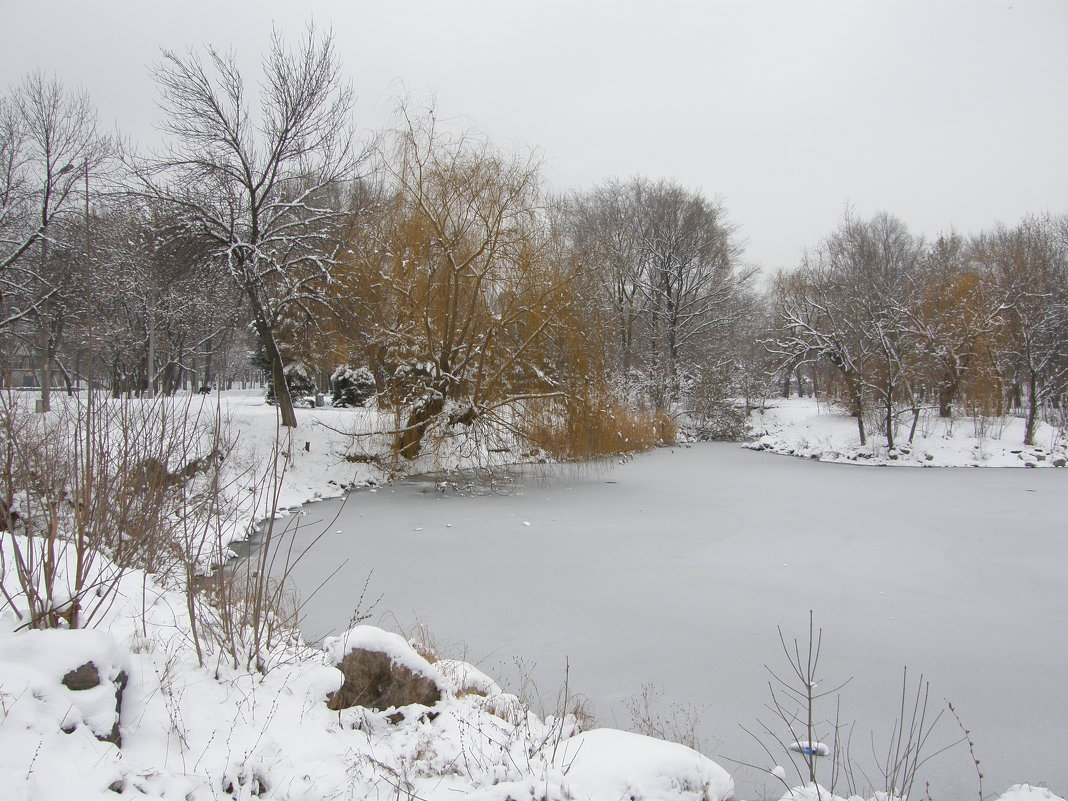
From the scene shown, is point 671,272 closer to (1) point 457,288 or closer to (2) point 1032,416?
(2) point 1032,416

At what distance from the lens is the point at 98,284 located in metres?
15.5

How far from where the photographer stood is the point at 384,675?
3.76 meters

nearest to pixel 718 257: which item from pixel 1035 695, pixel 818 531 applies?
pixel 818 531

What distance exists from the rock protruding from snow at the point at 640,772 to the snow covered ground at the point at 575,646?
0.01 metres

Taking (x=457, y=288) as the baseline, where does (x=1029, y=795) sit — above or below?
below

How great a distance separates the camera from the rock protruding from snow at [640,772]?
2852mm

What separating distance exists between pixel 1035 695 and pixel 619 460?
10.7m

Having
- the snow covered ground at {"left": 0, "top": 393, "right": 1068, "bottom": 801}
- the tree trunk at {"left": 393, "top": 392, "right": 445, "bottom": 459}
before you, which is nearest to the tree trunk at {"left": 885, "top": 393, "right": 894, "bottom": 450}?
the snow covered ground at {"left": 0, "top": 393, "right": 1068, "bottom": 801}

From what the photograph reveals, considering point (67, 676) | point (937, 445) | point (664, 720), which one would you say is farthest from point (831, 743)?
point (937, 445)

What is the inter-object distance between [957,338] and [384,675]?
75.7ft

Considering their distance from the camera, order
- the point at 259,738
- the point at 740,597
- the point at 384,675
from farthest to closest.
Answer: the point at 740,597 → the point at 384,675 → the point at 259,738

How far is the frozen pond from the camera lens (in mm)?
4512

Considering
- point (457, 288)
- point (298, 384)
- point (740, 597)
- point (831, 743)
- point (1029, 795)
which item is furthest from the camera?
point (298, 384)

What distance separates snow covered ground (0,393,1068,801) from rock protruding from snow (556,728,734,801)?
0.04 ft
